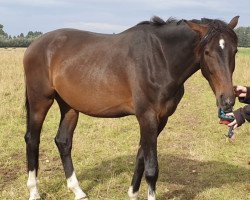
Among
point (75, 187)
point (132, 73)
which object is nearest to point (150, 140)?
point (132, 73)

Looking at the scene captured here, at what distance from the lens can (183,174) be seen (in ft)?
19.3

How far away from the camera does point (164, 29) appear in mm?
4242

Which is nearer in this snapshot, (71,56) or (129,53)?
(129,53)

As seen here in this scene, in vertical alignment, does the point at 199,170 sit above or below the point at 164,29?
below

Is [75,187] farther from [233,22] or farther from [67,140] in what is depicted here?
[233,22]

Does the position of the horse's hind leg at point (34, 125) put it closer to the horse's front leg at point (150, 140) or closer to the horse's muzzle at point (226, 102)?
the horse's front leg at point (150, 140)

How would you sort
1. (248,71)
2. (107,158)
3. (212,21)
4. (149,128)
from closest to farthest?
(212,21), (149,128), (107,158), (248,71)

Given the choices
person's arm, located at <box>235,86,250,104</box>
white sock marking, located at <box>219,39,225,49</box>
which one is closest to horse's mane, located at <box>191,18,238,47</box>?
white sock marking, located at <box>219,39,225,49</box>

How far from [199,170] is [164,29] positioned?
2793 millimetres

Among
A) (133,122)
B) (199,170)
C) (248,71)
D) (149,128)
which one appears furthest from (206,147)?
(248,71)

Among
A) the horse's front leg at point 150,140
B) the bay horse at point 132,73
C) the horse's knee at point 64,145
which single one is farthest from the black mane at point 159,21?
the horse's knee at point 64,145

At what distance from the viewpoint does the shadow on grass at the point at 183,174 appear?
5328 mm

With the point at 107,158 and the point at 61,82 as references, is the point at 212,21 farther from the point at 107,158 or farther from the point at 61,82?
the point at 107,158

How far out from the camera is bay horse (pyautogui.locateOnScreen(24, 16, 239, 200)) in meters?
3.69
